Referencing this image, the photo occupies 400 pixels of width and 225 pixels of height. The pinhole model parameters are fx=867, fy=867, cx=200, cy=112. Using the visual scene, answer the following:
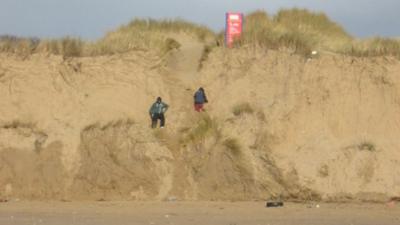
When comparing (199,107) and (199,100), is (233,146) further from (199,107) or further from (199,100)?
(199,100)

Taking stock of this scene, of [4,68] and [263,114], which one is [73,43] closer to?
[4,68]

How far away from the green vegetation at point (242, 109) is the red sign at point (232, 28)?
2374 mm

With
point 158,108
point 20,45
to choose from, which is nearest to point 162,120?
point 158,108

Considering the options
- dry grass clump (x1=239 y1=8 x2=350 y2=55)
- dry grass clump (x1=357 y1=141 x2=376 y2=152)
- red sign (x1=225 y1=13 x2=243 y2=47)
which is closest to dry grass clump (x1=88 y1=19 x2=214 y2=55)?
red sign (x1=225 y1=13 x2=243 y2=47)

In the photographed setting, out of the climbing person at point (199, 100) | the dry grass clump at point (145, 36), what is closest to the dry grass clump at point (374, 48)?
the climbing person at point (199, 100)

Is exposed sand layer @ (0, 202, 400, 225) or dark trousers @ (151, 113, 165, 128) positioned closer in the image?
exposed sand layer @ (0, 202, 400, 225)

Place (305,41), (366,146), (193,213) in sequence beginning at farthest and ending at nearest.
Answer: (305,41) → (366,146) → (193,213)

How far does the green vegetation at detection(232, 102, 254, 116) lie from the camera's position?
2488 cm

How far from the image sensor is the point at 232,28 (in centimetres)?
2700

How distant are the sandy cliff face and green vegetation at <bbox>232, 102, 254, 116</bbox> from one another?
4cm

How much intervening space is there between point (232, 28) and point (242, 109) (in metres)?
3.25

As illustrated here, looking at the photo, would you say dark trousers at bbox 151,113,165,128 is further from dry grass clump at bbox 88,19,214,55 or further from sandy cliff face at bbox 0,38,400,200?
dry grass clump at bbox 88,19,214,55

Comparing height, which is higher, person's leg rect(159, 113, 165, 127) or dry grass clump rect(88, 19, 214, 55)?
dry grass clump rect(88, 19, 214, 55)

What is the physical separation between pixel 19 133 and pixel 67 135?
145 cm
